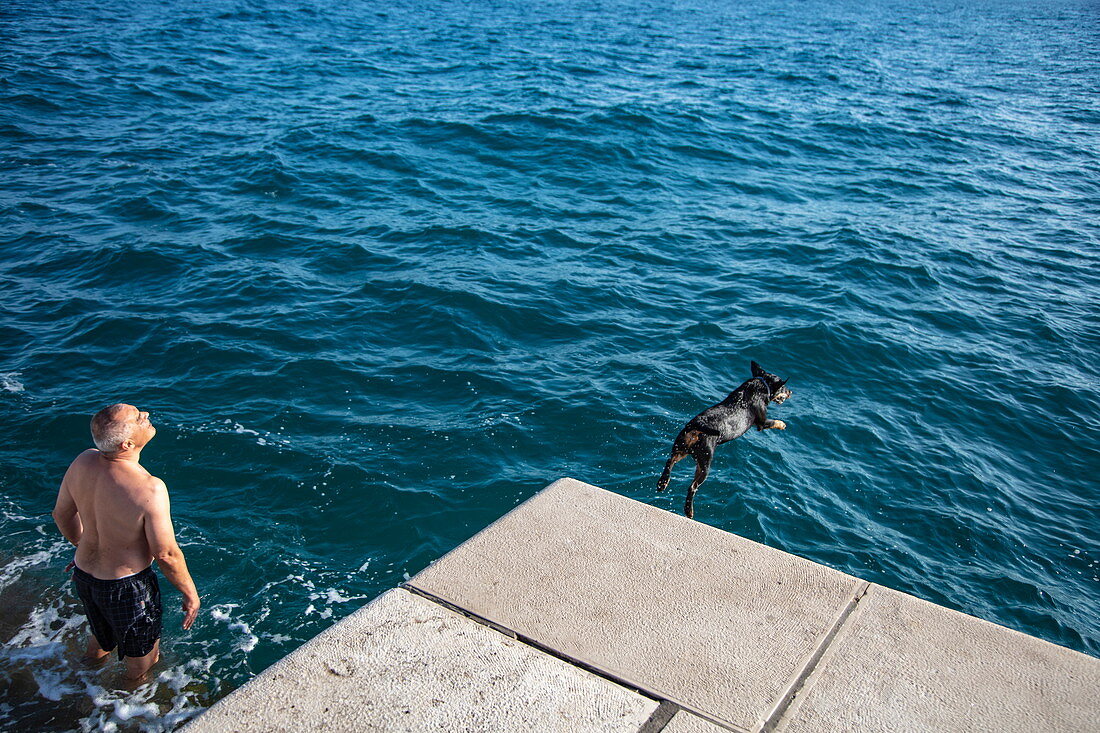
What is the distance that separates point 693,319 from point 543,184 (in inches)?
254

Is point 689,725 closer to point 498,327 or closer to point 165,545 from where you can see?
point 165,545

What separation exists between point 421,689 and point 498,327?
7908mm

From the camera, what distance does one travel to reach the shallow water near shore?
23.4ft

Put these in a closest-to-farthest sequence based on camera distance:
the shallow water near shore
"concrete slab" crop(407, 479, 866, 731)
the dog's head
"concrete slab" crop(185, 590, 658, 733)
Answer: "concrete slab" crop(185, 590, 658, 733), "concrete slab" crop(407, 479, 866, 731), the dog's head, the shallow water near shore

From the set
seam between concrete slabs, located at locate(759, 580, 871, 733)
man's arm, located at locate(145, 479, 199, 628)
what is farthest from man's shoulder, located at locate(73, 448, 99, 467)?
seam between concrete slabs, located at locate(759, 580, 871, 733)

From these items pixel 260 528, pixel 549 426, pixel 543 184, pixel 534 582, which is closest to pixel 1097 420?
pixel 549 426

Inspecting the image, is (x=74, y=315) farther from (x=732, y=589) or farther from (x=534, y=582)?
(x=732, y=589)

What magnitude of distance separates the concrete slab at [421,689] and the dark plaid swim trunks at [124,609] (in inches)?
70.7

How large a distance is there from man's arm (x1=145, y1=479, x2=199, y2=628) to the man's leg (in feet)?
1.99

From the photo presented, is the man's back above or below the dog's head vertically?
below

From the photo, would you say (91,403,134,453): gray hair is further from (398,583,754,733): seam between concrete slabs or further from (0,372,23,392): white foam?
(0,372,23,392): white foam

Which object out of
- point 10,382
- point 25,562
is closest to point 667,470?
point 25,562

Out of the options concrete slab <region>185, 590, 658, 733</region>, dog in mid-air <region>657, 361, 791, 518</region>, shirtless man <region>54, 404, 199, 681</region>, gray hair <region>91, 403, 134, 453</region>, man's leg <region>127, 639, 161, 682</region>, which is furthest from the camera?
man's leg <region>127, 639, 161, 682</region>

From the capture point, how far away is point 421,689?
11.3 ft
